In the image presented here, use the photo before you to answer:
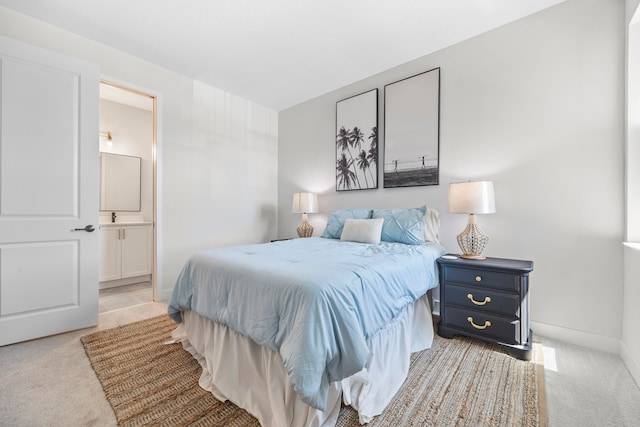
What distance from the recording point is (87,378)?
1.71 metres

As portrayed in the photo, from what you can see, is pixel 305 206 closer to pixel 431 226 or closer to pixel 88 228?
pixel 431 226

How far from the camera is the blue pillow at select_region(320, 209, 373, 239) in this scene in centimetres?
307

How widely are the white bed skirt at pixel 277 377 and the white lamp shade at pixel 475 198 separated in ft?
3.24

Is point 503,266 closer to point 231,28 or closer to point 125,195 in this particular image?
point 231,28

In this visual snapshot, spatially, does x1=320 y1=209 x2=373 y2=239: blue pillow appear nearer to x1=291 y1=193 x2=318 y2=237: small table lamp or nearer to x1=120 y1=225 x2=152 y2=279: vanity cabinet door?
x1=291 y1=193 x2=318 y2=237: small table lamp

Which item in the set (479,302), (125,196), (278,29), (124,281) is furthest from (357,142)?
(124,281)

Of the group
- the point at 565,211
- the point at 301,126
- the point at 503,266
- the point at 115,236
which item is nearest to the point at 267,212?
the point at 301,126

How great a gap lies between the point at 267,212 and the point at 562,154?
3592mm

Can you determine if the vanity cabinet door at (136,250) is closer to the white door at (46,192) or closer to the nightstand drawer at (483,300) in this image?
the white door at (46,192)

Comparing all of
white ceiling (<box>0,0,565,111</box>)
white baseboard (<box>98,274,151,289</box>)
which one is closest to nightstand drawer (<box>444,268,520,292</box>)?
white ceiling (<box>0,0,565,111</box>)

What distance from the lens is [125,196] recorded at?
418 centimetres

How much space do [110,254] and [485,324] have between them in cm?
441

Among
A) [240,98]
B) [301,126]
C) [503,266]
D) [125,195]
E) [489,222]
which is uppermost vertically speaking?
[240,98]

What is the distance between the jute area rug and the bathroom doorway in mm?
1765
